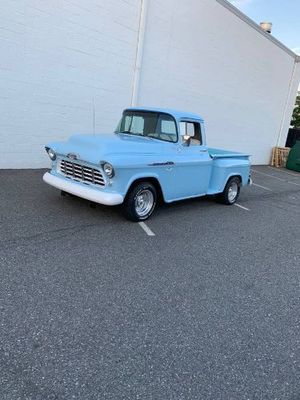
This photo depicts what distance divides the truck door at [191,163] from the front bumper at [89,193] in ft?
5.02

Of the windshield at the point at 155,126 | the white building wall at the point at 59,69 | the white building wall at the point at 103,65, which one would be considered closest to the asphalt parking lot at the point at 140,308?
the windshield at the point at 155,126

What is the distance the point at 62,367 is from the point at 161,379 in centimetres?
70

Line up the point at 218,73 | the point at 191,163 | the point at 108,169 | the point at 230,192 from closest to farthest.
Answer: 1. the point at 108,169
2. the point at 191,163
3. the point at 230,192
4. the point at 218,73

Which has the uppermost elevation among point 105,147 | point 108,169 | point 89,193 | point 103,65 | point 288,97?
point 288,97

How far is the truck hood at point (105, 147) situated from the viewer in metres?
5.17

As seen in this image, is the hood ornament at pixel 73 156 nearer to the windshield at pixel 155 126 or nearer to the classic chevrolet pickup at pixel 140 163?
the classic chevrolet pickup at pixel 140 163

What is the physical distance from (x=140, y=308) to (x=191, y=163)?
3.68m

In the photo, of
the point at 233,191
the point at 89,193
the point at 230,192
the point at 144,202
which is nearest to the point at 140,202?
the point at 144,202

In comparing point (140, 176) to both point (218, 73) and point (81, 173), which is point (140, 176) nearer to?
point (81, 173)

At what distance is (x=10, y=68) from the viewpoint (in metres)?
7.72

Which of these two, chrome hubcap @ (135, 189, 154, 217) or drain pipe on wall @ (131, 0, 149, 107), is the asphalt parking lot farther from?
drain pipe on wall @ (131, 0, 149, 107)

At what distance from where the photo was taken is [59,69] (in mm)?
8516

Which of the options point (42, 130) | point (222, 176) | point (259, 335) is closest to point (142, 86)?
point (42, 130)

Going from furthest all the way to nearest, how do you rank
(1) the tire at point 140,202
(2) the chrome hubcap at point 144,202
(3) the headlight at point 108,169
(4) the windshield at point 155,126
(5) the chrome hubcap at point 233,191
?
(5) the chrome hubcap at point 233,191 → (4) the windshield at point 155,126 → (2) the chrome hubcap at point 144,202 → (1) the tire at point 140,202 → (3) the headlight at point 108,169
